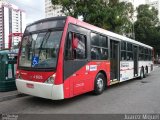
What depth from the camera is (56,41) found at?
6.46m

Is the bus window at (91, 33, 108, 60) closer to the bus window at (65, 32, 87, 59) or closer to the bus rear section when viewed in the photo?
the bus window at (65, 32, 87, 59)

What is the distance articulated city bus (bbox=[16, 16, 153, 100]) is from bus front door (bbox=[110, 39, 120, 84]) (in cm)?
90

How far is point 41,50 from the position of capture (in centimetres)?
663

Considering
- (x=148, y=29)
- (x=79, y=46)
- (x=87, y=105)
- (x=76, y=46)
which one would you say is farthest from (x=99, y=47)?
(x=148, y=29)

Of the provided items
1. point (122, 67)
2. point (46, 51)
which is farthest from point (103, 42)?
point (46, 51)

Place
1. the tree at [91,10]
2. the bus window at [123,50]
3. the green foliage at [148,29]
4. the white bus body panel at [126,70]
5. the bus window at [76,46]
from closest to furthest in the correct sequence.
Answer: the bus window at [76,46], the white bus body panel at [126,70], the bus window at [123,50], the tree at [91,10], the green foliage at [148,29]

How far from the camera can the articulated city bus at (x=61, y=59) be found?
6227mm

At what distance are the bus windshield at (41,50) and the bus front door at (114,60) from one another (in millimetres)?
4051

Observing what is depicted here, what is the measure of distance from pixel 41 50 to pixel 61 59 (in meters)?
0.87

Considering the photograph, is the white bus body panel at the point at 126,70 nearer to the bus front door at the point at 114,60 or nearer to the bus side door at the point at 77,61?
the bus front door at the point at 114,60

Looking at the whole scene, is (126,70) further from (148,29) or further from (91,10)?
(148,29)

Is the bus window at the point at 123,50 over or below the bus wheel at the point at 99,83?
over

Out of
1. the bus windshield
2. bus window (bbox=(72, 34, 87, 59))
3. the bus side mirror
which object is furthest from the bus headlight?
the bus side mirror

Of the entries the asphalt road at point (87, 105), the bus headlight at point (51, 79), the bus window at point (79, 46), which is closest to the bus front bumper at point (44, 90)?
the bus headlight at point (51, 79)
